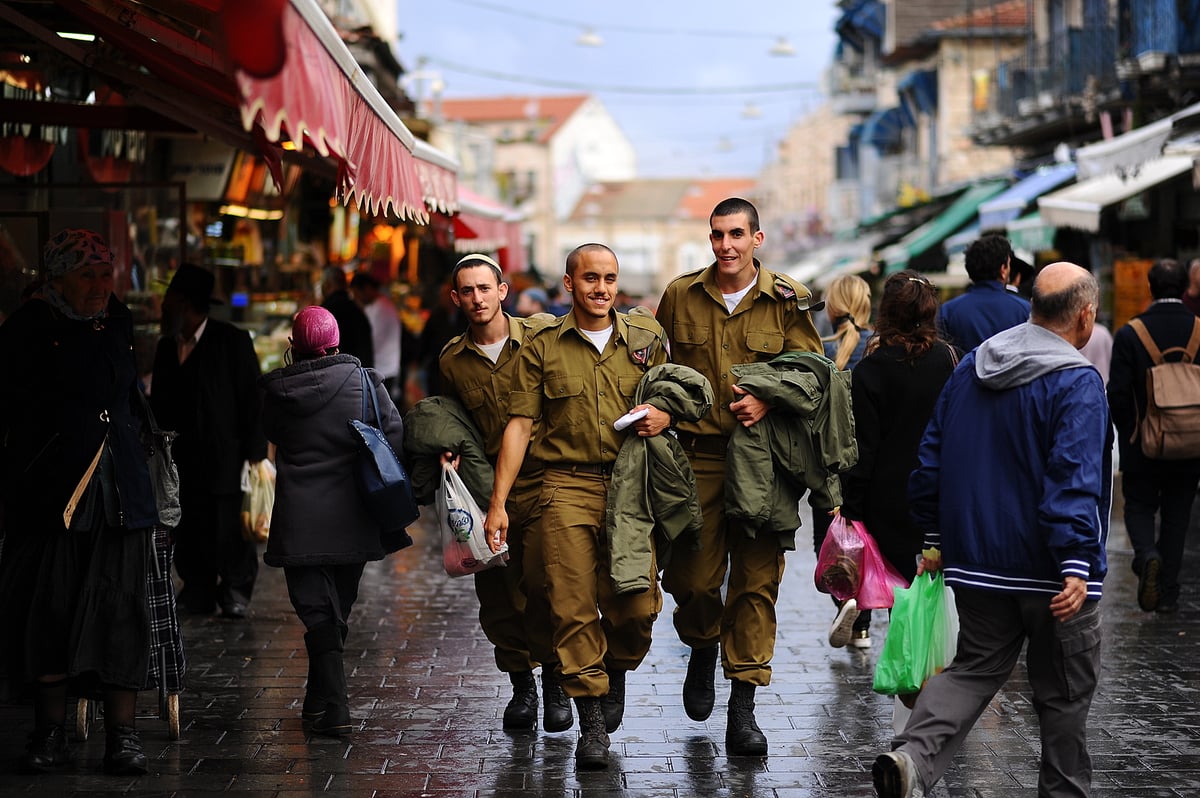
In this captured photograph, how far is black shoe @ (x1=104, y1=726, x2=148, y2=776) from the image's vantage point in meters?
6.02

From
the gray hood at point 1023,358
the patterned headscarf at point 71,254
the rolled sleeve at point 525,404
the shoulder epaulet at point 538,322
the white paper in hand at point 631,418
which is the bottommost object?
the white paper in hand at point 631,418

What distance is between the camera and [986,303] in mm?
8586

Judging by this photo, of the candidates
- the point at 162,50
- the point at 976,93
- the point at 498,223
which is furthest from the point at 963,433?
the point at 976,93

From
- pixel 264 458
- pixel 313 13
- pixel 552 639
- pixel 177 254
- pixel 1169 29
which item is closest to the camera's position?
pixel 313 13

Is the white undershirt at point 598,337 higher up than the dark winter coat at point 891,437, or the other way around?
the white undershirt at point 598,337

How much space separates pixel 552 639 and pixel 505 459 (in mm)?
859

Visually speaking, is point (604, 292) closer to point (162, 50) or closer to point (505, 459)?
point (505, 459)

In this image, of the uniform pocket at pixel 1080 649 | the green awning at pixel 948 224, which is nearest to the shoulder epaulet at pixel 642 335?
the uniform pocket at pixel 1080 649

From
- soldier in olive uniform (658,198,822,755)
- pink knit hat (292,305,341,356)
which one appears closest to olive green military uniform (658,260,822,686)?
soldier in olive uniform (658,198,822,755)

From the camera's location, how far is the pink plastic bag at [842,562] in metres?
6.35

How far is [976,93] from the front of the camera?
34562mm

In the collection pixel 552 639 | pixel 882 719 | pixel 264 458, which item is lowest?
pixel 882 719

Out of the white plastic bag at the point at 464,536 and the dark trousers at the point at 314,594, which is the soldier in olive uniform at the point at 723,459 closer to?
the white plastic bag at the point at 464,536

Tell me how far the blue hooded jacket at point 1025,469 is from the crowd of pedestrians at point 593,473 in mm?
15
